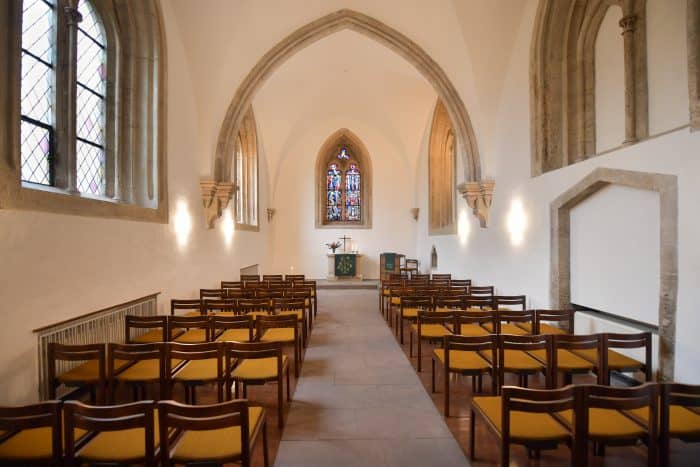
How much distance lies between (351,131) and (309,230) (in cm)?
396

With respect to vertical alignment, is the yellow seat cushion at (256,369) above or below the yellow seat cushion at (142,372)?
below

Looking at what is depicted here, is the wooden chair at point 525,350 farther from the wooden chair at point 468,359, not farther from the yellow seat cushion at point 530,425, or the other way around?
the yellow seat cushion at point 530,425

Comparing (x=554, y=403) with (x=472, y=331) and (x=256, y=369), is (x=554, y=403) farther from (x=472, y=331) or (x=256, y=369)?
(x=472, y=331)

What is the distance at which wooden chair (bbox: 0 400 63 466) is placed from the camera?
6.29ft

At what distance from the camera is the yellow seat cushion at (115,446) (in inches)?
81.3

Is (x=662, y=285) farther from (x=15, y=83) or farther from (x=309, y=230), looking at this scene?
(x=309, y=230)

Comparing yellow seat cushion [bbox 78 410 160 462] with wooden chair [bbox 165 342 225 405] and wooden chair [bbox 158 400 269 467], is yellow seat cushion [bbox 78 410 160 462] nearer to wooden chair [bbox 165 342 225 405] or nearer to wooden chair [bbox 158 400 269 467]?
Result: wooden chair [bbox 158 400 269 467]

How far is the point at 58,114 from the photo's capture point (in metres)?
4.25

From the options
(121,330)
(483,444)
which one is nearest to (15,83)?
(121,330)

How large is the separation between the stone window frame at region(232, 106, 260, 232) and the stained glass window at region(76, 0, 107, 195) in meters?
4.98

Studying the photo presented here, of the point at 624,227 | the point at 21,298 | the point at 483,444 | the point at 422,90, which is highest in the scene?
the point at 422,90

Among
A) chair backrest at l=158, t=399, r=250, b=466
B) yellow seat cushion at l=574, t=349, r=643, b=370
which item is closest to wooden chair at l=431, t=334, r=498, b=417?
yellow seat cushion at l=574, t=349, r=643, b=370

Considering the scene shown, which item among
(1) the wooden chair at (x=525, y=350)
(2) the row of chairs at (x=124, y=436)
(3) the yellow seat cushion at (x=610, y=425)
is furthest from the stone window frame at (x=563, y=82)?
(2) the row of chairs at (x=124, y=436)

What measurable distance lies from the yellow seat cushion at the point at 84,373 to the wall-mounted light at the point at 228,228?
559 centimetres
